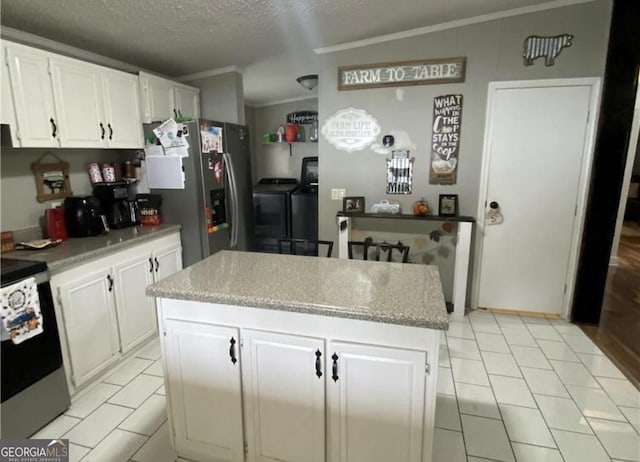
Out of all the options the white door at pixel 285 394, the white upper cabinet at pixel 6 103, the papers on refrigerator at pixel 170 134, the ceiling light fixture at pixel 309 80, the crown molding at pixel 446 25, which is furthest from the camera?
the ceiling light fixture at pixel 309 80

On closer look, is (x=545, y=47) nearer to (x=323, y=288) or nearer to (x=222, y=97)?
(x=323, y=288)

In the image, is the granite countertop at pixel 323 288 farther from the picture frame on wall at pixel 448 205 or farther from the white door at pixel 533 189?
the white door at pixel 533 189

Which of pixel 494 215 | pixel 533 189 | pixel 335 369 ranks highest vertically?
pixel 533 189

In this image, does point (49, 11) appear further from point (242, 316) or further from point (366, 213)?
point (366, 213)

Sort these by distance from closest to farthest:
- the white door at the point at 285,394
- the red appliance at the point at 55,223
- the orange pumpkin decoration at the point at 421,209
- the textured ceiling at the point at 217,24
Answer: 1. the white door at the point at 285,394
2. the textured ceiling at the point at 217,24
3. the red appliance at the point at 55,223
4. the orange pumpkin decoration at the point at 421,209

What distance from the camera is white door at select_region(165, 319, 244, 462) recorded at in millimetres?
1518

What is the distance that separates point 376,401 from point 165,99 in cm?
317

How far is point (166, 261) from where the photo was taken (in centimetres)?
294

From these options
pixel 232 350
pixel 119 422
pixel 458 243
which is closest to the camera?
pixel 232 350

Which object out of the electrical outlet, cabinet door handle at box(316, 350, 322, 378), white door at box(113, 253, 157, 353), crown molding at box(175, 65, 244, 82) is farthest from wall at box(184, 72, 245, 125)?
cabinet door handle at box(316, 350, 322, 378)

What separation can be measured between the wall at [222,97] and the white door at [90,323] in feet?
7.15

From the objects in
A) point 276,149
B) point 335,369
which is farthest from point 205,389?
point 276,149

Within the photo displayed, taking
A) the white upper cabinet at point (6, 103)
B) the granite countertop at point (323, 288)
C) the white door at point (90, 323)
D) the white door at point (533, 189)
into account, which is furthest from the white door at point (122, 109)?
the white door at point (533, 189)

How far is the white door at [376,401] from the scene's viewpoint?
4.38 feet
